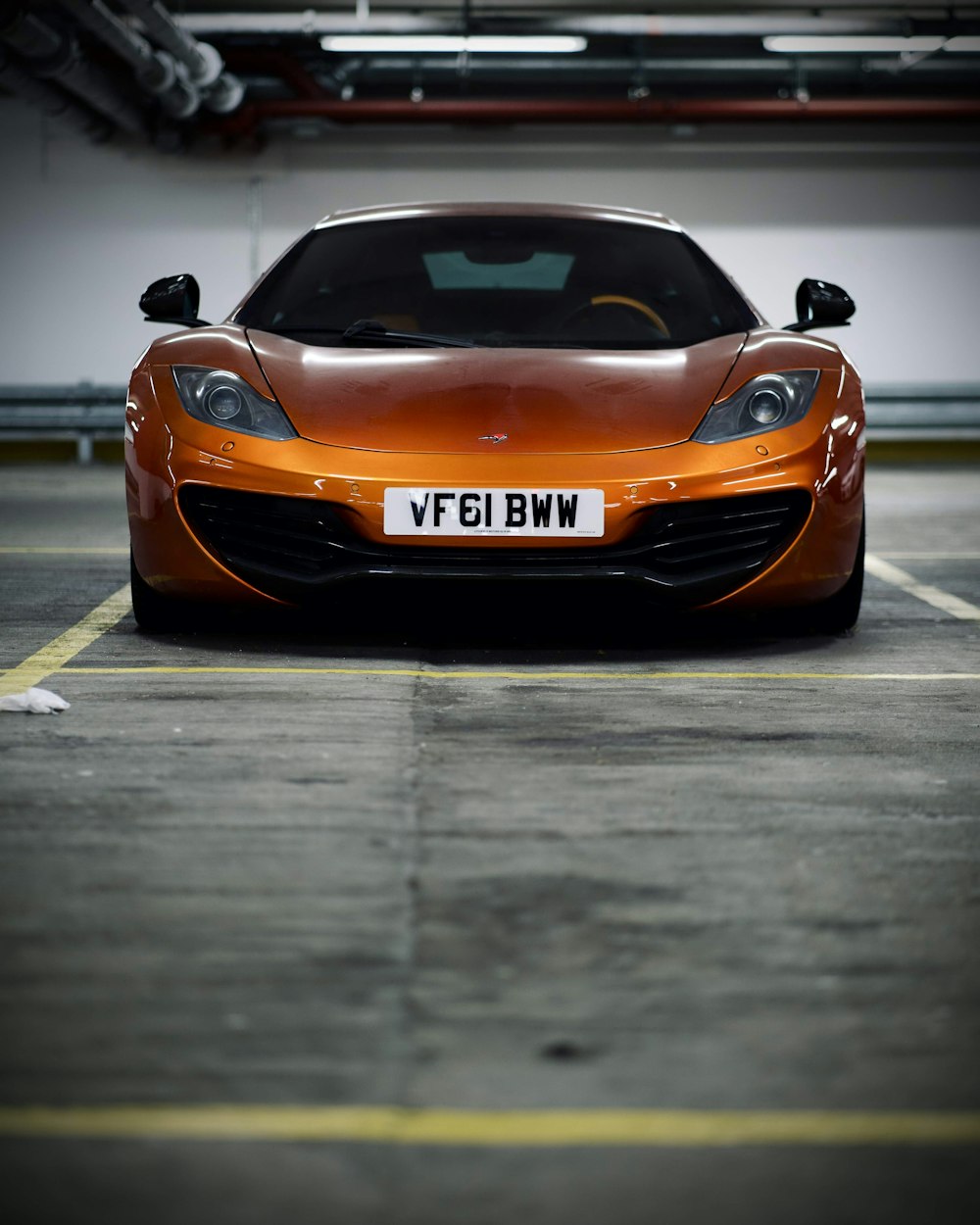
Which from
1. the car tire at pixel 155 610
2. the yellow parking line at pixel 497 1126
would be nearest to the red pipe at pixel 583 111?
the car tire at pixel 155 610

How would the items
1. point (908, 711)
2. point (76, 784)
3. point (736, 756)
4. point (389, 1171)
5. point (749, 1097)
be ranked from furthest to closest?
point (908, 711)
point (736, 756)
point (76, 784)
point (749, 1097)
point (389, 1171)

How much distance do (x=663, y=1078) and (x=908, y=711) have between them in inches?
76.7

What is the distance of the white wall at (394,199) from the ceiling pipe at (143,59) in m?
1.55

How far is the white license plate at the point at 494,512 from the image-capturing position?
3715mm

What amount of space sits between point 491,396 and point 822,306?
47.7 inches

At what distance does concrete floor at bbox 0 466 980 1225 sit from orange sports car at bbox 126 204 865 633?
0.67 feet

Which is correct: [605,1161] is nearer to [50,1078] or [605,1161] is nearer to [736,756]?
[50,1078]

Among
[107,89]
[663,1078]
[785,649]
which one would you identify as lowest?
[785,649]

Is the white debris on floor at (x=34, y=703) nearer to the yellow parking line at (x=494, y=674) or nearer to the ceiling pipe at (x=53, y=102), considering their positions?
the yellow parking line at (x=494, y=674)

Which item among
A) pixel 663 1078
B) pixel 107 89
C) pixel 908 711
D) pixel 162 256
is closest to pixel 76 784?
pixel 663 1078

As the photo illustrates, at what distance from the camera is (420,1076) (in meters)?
1.57

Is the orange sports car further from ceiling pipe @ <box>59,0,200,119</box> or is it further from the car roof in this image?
ceiling pipe @ <box>59,0,200,119</box>

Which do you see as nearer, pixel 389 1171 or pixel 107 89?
pixel 389 1171

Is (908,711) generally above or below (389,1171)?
below
